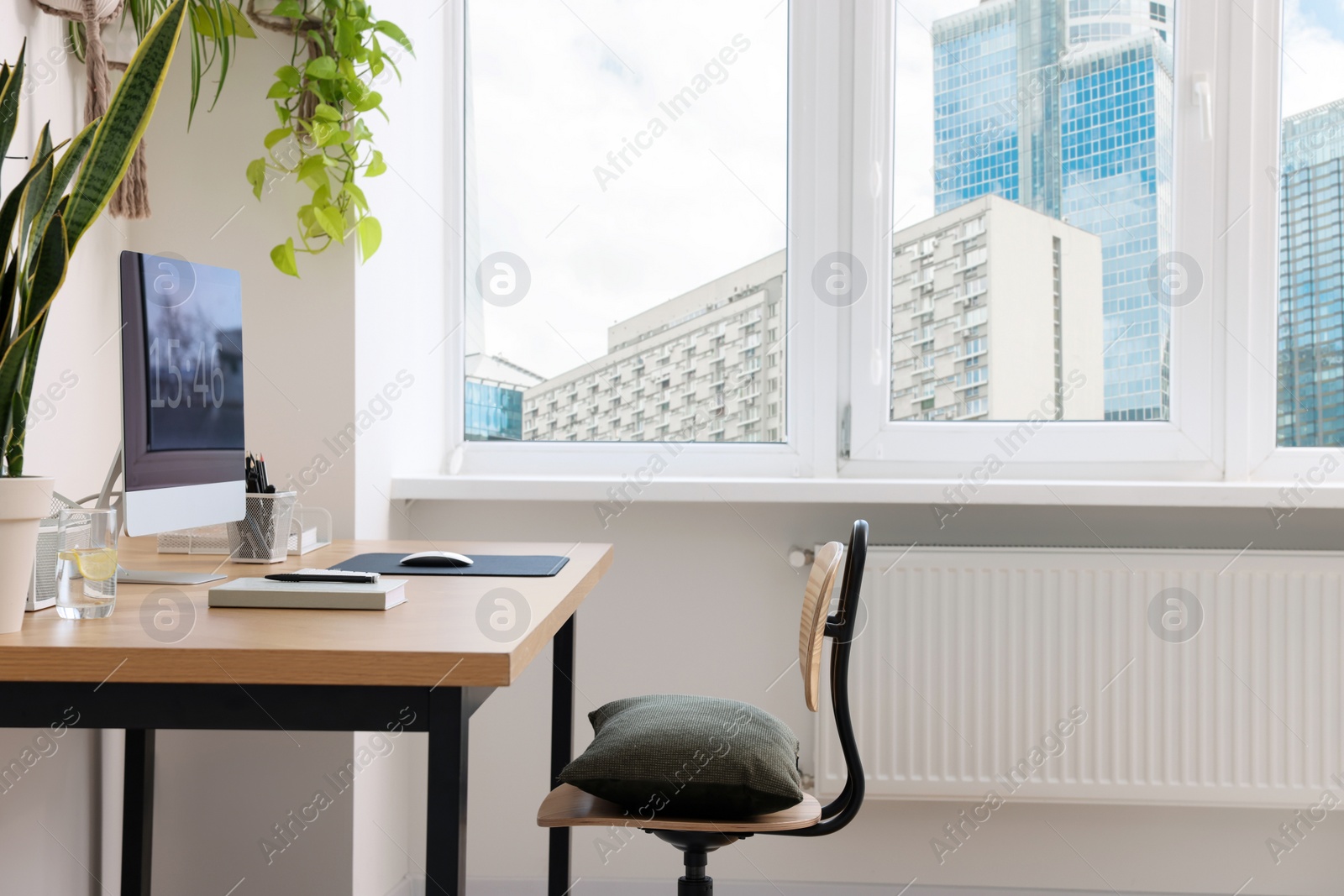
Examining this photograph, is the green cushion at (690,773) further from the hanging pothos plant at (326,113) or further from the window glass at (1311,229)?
the window glass at (1311,229)

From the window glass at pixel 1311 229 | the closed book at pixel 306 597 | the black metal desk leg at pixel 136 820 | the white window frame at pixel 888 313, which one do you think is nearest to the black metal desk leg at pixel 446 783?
the closed book at pixel 306 597

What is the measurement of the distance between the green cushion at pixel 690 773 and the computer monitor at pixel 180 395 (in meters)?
0.57

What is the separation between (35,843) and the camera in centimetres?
146

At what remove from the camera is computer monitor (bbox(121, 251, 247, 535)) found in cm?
111

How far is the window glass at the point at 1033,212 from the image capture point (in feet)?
7.18

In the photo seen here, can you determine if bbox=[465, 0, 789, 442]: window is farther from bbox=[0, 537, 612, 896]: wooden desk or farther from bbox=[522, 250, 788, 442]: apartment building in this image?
bbox=[0, 537, 612, 896]: wooden desk

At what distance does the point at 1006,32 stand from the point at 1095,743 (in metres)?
1.50

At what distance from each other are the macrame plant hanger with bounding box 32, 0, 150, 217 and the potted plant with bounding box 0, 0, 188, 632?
49 centimetres

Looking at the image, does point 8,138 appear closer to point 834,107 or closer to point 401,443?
point 401,443

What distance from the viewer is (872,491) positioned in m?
2.00

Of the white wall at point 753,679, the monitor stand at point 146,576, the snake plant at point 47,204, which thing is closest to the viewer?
the snake plant at point 47,204

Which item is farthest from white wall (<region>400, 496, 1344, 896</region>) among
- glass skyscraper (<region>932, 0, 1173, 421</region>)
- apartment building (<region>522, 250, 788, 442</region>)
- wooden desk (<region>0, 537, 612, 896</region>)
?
wooden desk (<region>0, 537, 612, 896</region>)

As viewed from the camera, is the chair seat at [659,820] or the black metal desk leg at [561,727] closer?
the chair seat at [659,820]

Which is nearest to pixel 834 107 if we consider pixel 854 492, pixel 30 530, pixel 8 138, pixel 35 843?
pixel 854 492
